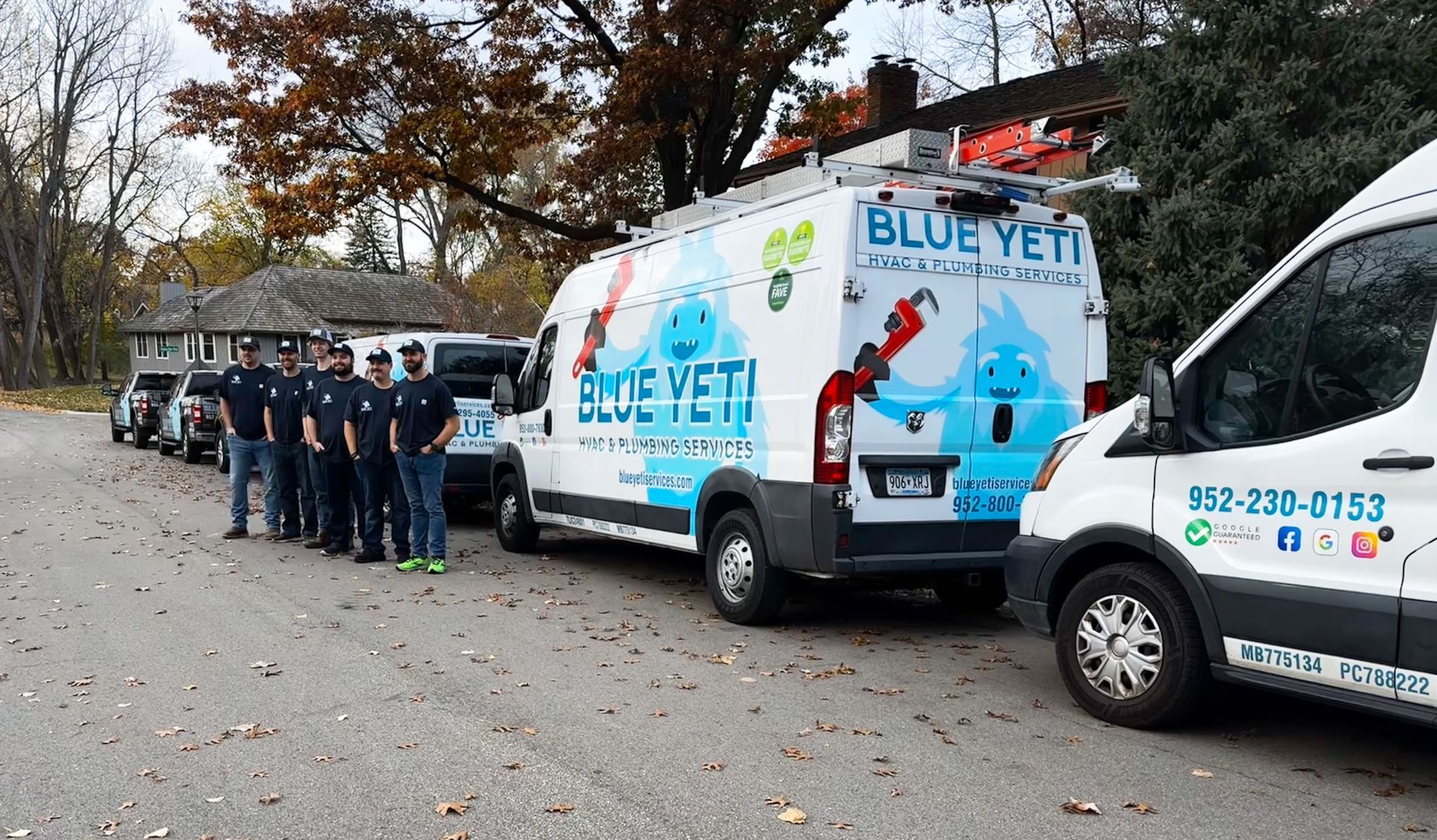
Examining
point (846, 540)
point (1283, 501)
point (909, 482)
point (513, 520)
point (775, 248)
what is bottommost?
point (513, 520)

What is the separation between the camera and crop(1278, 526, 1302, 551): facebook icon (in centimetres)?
444

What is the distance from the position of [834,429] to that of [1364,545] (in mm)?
2895

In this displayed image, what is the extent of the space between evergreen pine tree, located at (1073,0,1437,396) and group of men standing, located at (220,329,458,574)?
6298 mm

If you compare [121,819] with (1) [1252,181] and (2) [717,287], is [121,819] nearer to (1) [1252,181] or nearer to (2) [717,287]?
(2) [717,287]

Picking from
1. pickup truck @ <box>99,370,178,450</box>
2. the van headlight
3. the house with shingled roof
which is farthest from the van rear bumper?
the house with shingled roof

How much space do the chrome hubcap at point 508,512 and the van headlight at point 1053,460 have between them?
5.83m

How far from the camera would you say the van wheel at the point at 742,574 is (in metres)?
Answer: 7.08

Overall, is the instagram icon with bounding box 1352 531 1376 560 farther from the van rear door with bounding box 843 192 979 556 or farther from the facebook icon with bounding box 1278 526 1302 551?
the van rear door with bounding box 843 192 979 556

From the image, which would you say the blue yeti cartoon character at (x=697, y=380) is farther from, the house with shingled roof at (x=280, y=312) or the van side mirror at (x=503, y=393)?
the house with shingled roof at (x=280, y=312)

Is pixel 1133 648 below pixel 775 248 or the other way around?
below

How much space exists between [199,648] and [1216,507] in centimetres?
555

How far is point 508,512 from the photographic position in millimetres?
10711

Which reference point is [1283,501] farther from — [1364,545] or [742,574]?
[742,574]

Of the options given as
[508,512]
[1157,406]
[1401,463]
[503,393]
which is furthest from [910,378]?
[508,512]
